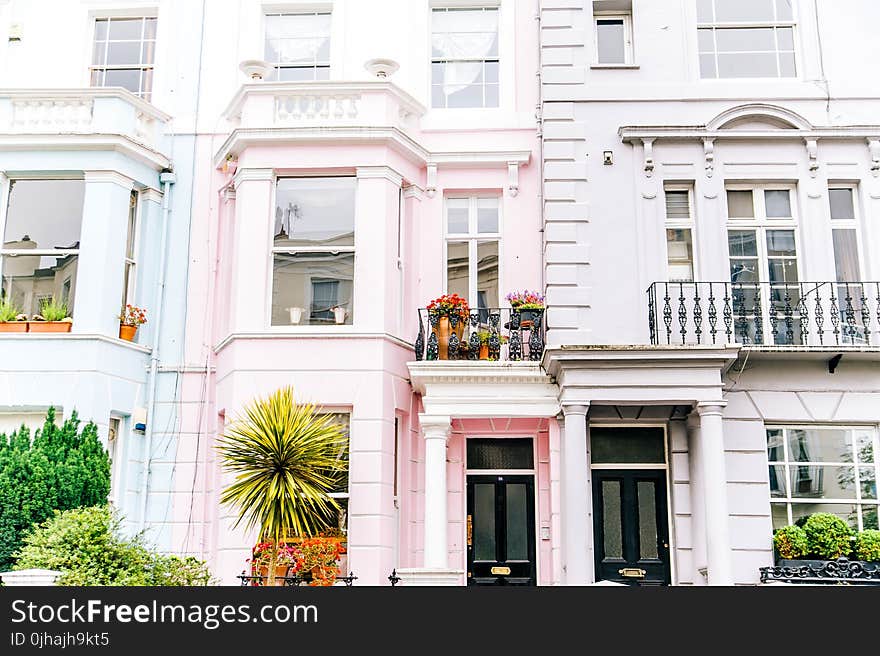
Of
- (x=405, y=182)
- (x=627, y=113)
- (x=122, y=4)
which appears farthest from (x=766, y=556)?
(x=122, y=4)

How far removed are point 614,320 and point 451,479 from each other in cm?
301

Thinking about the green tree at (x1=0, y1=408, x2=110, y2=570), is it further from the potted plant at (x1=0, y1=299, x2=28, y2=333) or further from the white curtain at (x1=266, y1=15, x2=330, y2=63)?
the white curtain at (x1=266, y1=15, x2=330, y2=63)

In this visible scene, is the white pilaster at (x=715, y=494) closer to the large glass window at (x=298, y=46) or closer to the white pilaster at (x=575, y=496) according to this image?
the white pilaster at (x=575, y=496)

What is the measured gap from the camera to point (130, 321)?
13477 mm

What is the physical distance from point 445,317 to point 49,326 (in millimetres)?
5194

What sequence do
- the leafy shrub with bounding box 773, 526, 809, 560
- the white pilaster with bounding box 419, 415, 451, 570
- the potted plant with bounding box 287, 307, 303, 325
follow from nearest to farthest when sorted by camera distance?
the leafy shrub with bounding box 773, 526, 809, 560
the white pilaster with bounding box 419, 415, 451, 570
the potted plant with bounding box 287, 307, 303, 325

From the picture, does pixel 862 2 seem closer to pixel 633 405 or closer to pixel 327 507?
pixel 633 405

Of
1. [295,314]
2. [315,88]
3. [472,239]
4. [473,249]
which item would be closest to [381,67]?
[315,88]

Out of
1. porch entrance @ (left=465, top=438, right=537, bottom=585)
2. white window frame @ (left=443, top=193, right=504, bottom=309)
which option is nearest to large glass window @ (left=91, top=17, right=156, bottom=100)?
white window frame @ (left=443, top=193, right=504, bottom=309)

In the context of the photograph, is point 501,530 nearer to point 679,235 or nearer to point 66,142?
point 679,235

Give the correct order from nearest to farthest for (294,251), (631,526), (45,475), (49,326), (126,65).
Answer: (45,475), (631,526), (49,326), (294,251), (126,65)

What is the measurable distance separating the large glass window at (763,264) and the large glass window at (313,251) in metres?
5.01

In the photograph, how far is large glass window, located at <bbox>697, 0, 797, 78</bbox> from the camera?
13.4 m

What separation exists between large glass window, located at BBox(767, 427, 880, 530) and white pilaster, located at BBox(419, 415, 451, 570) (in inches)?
155
